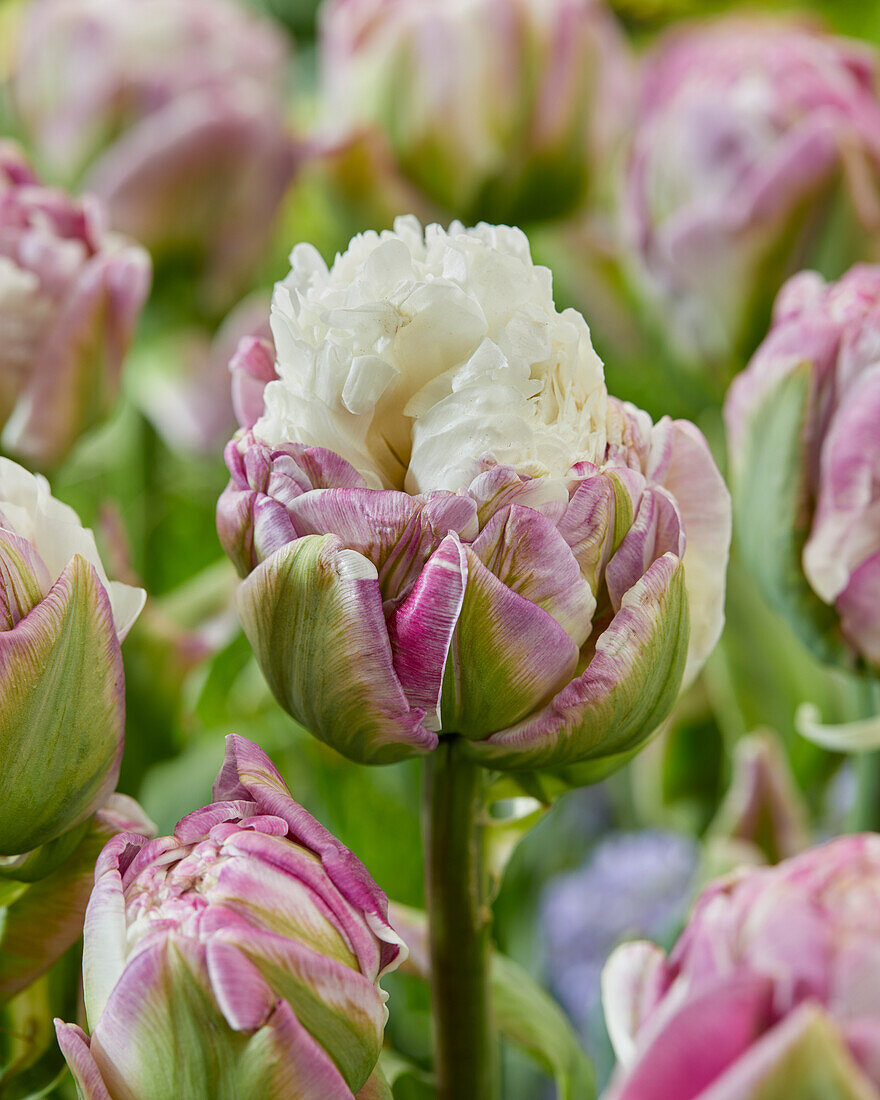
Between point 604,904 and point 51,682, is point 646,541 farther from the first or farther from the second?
point 604,904

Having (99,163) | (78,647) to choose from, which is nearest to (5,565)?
(78,647)

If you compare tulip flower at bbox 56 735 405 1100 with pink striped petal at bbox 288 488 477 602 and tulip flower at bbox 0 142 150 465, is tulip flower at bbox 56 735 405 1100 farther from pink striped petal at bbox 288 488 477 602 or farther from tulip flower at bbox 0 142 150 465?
tulip flower at bbox 0 142 150 465

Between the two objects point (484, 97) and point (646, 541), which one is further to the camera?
point (484, 97)

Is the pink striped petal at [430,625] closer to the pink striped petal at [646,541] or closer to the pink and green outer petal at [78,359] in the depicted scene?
the pink striped petal at [646,541]

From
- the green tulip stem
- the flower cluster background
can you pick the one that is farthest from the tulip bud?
the green tulip stem

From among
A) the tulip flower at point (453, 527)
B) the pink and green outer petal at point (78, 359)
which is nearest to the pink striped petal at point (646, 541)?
the tulip flower at point (453, 527)

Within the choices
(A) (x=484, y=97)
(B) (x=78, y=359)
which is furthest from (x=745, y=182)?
(B) (x=78, y=359)

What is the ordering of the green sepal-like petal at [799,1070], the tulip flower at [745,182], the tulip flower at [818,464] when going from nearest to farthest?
the green sepal-like petal at [799,1070] < the tulip flower at [818,464] < the tulip flower at [745,182]
